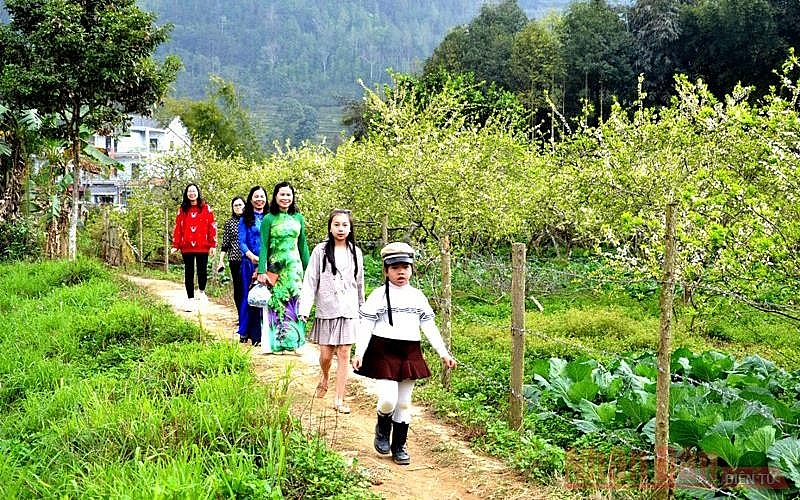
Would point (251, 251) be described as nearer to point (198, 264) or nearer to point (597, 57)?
point (198, 264)

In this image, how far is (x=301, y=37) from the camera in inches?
6029

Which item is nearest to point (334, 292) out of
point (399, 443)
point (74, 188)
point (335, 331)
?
point (335, 331)

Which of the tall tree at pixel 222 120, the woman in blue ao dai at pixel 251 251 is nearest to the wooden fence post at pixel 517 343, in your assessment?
the woman in blue ao dai at pixel 251 251

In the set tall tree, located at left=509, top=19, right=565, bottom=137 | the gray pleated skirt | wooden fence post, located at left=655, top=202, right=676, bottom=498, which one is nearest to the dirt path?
the gray pleated skirt

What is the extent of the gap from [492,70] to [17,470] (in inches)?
1596

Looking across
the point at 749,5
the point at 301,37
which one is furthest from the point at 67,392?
Answer: the point at 301,37

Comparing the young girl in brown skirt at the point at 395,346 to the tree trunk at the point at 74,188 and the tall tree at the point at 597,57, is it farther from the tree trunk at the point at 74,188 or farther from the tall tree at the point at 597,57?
the tall tree at the point at 597,57

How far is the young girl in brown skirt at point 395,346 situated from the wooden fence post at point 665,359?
1411mm

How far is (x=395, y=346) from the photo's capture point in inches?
209

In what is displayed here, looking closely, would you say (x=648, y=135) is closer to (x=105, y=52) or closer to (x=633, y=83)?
(x=105, y=52)

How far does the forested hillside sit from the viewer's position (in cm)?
11625

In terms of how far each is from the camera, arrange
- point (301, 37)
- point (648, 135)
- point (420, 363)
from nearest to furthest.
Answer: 1. point (420, 363)
2. point (648, 135)
3. point (301, 37)

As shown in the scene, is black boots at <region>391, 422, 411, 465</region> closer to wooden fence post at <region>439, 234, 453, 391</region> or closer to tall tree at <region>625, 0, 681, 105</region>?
wooden fence post at <region>439, 234, 453, 391</region>

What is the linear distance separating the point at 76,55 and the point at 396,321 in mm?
12518
